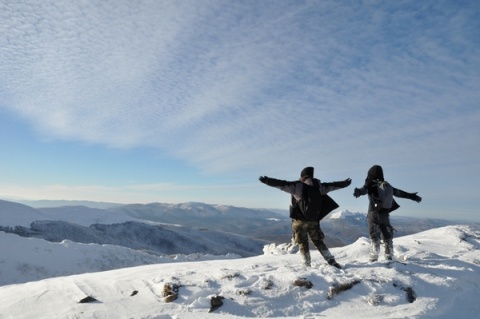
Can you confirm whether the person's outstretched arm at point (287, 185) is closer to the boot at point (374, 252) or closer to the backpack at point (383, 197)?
the backpack at point (383, 197)

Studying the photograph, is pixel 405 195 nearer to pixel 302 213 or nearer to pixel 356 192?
pixel 356 192

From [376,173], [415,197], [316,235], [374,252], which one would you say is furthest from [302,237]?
[415,197]

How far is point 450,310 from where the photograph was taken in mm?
5984


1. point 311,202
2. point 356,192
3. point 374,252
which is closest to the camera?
point 311,202

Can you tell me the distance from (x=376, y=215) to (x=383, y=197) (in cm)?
49

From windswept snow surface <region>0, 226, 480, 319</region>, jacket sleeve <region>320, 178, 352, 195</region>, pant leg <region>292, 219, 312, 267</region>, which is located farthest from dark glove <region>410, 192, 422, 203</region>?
pant leg <region>292, 219, 312, 267</region>

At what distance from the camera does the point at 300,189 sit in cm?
766

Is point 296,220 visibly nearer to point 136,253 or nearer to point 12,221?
point 136,253

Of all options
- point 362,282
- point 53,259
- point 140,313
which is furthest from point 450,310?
point 53,259

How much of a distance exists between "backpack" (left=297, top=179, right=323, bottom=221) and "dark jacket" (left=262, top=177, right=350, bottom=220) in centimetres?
7

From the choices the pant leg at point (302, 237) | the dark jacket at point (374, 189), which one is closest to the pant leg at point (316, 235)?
the pant leg at point (302, 237)

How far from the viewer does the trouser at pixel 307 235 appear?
773 centimetres

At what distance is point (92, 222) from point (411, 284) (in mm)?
53577

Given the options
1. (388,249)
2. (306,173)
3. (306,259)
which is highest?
(306,173)
